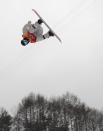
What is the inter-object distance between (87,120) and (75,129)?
12.6 ft

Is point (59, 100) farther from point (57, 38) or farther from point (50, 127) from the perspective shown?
point (57, 38)

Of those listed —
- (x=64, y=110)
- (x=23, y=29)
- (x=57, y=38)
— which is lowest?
(x=57, y=38)

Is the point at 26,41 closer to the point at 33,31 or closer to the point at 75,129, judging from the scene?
the point at 33,31

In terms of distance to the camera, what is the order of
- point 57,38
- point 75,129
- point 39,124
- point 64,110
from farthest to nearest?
point 75,129 < point 64,110 < point 39,124 < point 57,38

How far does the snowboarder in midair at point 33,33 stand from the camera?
29422mm

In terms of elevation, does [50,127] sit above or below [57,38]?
above

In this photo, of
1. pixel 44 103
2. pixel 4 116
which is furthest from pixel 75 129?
pixel 4 116

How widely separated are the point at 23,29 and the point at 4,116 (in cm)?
5839

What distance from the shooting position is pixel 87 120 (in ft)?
306

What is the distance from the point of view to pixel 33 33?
29.8 meters

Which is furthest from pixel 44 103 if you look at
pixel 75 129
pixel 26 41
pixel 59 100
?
pixel 26 41

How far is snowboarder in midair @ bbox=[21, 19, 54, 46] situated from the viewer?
96.5ft

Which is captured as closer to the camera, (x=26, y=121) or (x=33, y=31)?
(x=33, y=31)

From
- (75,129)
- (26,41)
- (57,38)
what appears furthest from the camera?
(75,129)
